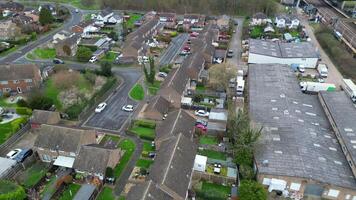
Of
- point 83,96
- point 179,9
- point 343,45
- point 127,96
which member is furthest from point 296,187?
point 179,9

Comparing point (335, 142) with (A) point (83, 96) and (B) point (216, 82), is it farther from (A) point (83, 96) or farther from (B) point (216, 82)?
(A) point (83, 96)

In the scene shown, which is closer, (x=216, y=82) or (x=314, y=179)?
(x=314, y=179)

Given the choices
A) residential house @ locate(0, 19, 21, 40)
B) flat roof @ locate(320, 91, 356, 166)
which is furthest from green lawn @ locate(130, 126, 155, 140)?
residential house @ locate(0, 19, 21, 40)

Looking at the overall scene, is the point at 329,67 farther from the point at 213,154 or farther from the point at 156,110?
the point at 156,110

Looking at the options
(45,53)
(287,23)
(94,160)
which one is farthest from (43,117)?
(287,23)

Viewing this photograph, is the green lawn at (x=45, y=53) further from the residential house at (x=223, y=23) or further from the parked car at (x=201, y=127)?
the residential house at (x=223, y=23)
